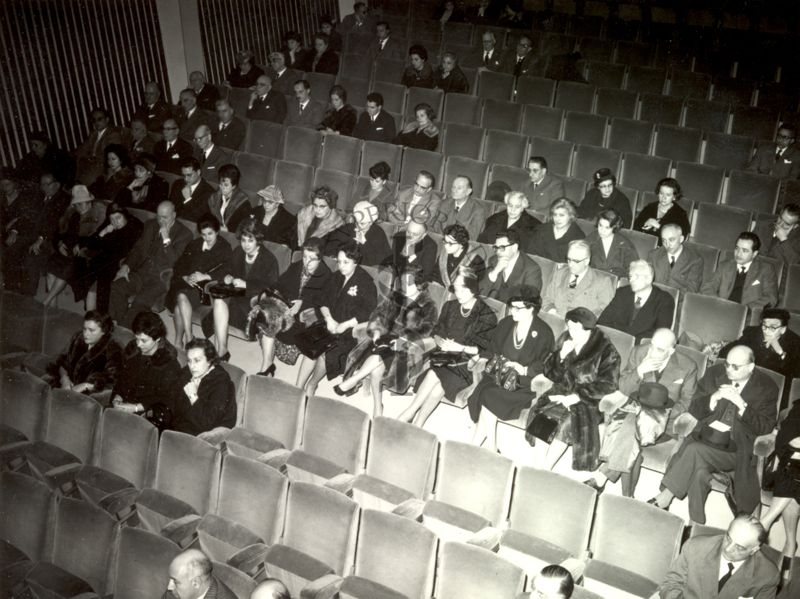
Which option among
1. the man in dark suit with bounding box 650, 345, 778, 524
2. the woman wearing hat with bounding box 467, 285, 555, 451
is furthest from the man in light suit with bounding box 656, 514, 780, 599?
the woman wearing hat with bounding box 467, 285, 555, 451

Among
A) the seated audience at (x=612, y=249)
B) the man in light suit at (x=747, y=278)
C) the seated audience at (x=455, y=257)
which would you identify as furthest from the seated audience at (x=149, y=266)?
the man in light suit at (x=747, y=278)

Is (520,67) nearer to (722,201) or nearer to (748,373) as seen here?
(722,201)

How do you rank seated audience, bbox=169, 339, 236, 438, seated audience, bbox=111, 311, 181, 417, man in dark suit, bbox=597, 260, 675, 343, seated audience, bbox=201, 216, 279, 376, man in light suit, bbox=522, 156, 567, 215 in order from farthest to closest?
man in light suit, bbox=522, 156, 567, 215, seated audience, bbox=201, 216, 279, 376, man in dark suit, bbox=597, 260, 675, 343, seated audience, bbox=111, 311, 181, 417, seated audience, bbox=169, 339, 236, 438

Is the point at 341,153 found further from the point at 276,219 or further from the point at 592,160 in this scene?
the point at 592,160

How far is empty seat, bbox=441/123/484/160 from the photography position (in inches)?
207

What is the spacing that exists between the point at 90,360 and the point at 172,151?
7.55 ft

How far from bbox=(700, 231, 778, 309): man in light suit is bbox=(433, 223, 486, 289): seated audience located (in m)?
1.30

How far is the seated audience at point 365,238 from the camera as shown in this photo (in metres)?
4.32

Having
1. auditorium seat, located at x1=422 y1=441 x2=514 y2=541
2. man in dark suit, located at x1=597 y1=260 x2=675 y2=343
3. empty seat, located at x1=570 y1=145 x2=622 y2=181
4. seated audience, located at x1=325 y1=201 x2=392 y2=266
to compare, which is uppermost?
empty seat, located at x1=570 y1=145 x2=622 y2=181

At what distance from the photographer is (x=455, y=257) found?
412cm

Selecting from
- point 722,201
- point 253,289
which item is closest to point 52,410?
point 253,289

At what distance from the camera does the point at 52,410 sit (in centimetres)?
330

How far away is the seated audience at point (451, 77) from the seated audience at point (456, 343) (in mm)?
2590

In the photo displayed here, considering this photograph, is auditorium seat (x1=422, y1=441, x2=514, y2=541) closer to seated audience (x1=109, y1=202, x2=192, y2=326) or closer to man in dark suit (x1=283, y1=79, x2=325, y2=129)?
seated audience (x1=109, y1=202, x2=192, y2=326)
